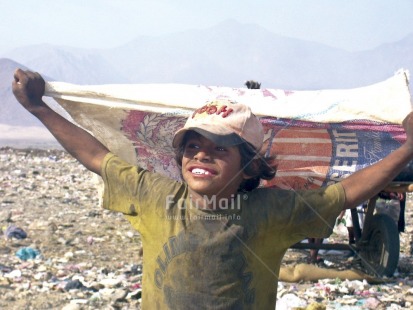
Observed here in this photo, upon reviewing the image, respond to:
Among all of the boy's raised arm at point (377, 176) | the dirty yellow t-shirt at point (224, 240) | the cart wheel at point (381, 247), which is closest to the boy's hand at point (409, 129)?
the boy's raised arm at point (377, 176)

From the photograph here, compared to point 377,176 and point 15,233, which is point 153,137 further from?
point 15,233

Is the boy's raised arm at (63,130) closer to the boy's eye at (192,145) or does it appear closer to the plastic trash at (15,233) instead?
the boy's eye at (192,145)

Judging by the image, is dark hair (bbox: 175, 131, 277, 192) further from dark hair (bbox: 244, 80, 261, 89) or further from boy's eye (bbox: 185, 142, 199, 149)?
dark hair (bbox: 244, 80, 261, 89)

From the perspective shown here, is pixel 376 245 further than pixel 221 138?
Yes

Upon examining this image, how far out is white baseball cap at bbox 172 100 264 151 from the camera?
237 centimetres

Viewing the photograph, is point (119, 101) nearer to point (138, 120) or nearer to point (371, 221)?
point (138, 120)

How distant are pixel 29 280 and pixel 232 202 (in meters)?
3.57

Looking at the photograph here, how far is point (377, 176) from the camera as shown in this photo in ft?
8.02

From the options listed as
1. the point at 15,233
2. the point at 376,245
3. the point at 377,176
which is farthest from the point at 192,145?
the point at 15,233

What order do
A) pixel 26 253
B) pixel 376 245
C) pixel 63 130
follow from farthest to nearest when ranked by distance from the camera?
pixel 26 253, pixel 376 245, pixel 63 130

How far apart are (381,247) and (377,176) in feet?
11.8

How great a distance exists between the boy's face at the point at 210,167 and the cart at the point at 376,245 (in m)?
3.26

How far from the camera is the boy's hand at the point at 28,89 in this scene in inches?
106

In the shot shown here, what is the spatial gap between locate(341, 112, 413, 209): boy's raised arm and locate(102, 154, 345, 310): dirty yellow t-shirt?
5 cm
